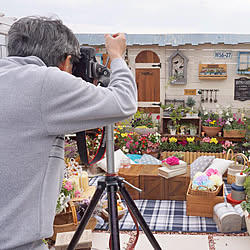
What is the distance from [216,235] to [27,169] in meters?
2.20

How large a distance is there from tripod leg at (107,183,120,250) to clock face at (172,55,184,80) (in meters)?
5.26

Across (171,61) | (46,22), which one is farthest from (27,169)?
(171,61)

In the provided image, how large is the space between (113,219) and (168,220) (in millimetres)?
1799

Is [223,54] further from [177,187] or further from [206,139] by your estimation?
[177,187]

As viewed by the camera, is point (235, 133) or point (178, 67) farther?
point (178, 67)

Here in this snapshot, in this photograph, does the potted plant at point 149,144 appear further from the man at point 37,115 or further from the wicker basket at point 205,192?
the man at point 37,115

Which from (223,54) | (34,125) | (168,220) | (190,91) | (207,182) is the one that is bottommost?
(168,220)

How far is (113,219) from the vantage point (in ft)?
3.98

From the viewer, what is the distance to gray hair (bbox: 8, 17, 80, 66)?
86cm

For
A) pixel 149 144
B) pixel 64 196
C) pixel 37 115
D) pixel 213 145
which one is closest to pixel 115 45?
pixel 37 115

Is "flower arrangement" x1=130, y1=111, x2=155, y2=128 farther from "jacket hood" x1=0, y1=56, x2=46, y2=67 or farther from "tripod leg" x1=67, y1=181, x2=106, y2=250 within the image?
"jacket hood" x1=0, y1=56, x2=46, y2=67

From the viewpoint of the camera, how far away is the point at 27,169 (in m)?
0.82

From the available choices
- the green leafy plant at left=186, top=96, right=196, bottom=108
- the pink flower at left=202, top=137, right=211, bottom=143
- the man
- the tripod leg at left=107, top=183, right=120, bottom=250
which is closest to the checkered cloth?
the tripod leg at left=107, top=183, right=120, bottom=250

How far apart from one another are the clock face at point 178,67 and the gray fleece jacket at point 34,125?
219 inches
